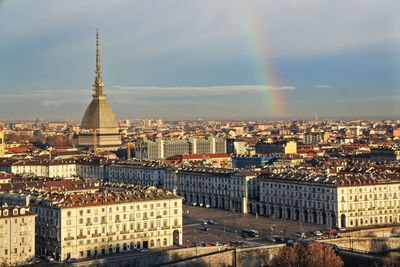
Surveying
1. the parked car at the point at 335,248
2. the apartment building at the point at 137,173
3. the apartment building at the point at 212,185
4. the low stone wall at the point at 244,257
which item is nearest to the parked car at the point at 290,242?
the low stone wall at the point at 244,257

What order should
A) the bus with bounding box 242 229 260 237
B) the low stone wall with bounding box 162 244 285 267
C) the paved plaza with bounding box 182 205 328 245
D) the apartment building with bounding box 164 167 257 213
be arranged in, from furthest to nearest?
the apartment building with bounding box 164 167 257 213 < the bus with bounding box 242 229 260 237 < the paved plaza with bounding box 182 205 328 245 < the low stone wall with bounding box 162 244 285 267

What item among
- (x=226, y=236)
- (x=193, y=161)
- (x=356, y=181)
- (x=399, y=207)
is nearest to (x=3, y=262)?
(x=226, y=236)

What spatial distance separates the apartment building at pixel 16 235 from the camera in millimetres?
43688

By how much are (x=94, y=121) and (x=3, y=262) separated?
357 feet

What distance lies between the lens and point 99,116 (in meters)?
151

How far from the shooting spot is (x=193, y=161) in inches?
3991

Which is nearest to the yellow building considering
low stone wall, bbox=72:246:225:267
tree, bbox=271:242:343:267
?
low stone wall, bbox=72:246:225:267

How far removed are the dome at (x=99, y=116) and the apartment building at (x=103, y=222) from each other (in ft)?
325

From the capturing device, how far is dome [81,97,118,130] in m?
150

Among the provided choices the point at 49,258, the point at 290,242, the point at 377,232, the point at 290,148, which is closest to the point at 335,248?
the point at 290,242

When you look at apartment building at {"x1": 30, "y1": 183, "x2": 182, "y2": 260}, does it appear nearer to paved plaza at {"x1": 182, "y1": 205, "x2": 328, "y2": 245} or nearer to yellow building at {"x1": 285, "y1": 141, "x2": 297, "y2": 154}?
paved plaza at {"x1": 182, "y1": 205, "x2": 328, "y2": 245}

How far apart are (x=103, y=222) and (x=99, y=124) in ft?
337

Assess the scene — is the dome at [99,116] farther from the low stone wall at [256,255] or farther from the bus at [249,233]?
the low stone wall at [256,255]

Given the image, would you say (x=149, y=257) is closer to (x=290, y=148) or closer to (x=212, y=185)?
(x=212, y=185)
